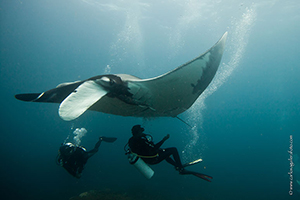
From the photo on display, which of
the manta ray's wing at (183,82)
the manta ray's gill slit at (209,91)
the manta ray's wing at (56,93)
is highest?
the manta ray's wing at (56,93)

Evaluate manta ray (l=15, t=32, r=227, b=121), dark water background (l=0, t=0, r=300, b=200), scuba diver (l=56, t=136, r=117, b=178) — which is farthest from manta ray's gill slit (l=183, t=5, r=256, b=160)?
scuba diver (l=56, t=136, r=117, b=178)

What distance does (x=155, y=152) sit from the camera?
365cm

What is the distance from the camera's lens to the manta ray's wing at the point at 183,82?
2930mm

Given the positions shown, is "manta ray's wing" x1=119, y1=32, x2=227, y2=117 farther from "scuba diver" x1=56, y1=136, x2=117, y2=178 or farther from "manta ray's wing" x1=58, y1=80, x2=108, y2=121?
"scuba diver" x1=56, y1=136, x2=117, y2=178

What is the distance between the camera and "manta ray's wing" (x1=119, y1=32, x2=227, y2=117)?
2.93m

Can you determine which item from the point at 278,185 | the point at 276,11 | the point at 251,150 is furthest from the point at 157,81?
the point at 251,150

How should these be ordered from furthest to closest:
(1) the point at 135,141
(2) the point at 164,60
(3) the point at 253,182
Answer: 1. (2) the point at 164,60
2. (3) the point at 253,182
3. (1) the point at 135,141

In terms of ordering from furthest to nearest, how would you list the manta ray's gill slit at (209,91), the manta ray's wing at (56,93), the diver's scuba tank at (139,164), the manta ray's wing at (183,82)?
the manta ray's gill slit at (209,91) → the diver's scuba tank at (139,164) → the manta ray's wing at (56,93) → the manta ray's wing at (183,82)

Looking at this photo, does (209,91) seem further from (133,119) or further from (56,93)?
(56,93)

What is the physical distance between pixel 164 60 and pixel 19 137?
45.8 meters

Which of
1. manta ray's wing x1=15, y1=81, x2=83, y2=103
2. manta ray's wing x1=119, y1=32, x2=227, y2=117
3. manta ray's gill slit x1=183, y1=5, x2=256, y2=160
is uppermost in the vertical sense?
manta ray's wing x1=15, y1=81, x2=83, y2=103

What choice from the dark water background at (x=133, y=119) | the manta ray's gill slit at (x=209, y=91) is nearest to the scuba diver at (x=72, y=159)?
the dark water background at (x=133, y=119)

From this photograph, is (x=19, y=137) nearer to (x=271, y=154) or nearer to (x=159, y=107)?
(x=159, y=107)

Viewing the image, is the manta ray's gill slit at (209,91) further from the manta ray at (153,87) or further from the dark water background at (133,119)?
the manta ray at (153,87)
